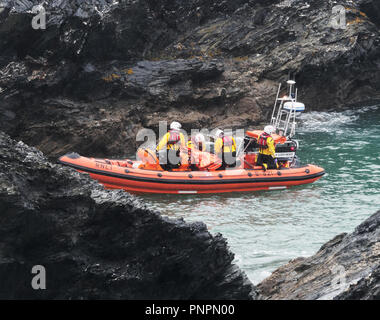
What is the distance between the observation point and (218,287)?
5051 mm

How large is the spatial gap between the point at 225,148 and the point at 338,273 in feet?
25.7

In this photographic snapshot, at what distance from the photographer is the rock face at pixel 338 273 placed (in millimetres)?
4227

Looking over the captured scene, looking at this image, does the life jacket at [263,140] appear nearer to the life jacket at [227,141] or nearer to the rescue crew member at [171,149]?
the life jacket at [227,141]

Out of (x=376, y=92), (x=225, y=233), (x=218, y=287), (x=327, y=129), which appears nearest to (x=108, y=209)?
(x=218, y=287)

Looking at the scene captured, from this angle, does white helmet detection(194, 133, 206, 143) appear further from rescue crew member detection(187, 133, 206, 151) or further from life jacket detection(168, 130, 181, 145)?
life jacket detection(168, 130, 181, 145)

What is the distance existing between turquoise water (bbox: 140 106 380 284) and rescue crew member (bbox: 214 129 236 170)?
2.94ft

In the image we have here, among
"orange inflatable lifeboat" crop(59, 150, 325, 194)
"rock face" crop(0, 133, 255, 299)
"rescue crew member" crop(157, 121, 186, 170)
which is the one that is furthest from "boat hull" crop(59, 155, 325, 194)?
"rock face" crop(0, 133, 255, 299)

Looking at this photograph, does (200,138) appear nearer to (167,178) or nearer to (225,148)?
(225,148)

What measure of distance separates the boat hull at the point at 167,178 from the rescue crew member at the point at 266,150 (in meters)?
0.36

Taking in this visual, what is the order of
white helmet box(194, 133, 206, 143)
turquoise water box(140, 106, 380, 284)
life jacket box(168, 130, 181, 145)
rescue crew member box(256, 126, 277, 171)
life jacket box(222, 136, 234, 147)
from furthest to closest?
white helmet box(194, 133, 206, 143)
rescue crew member box(256, 126, 277, 171)
life jacket box(222, 136, 234, 147)
life jacket box(168, 130, 181, 145)
turquoise water box(140, 106, 380, 284)

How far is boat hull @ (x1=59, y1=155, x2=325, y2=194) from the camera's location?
40.1 ft

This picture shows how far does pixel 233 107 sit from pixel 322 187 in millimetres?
6396

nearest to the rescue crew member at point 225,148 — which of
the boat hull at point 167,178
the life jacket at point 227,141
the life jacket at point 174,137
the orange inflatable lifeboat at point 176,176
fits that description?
the life jacket at point 227,141

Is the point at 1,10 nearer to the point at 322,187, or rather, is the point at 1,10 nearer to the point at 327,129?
the point at 322,187
